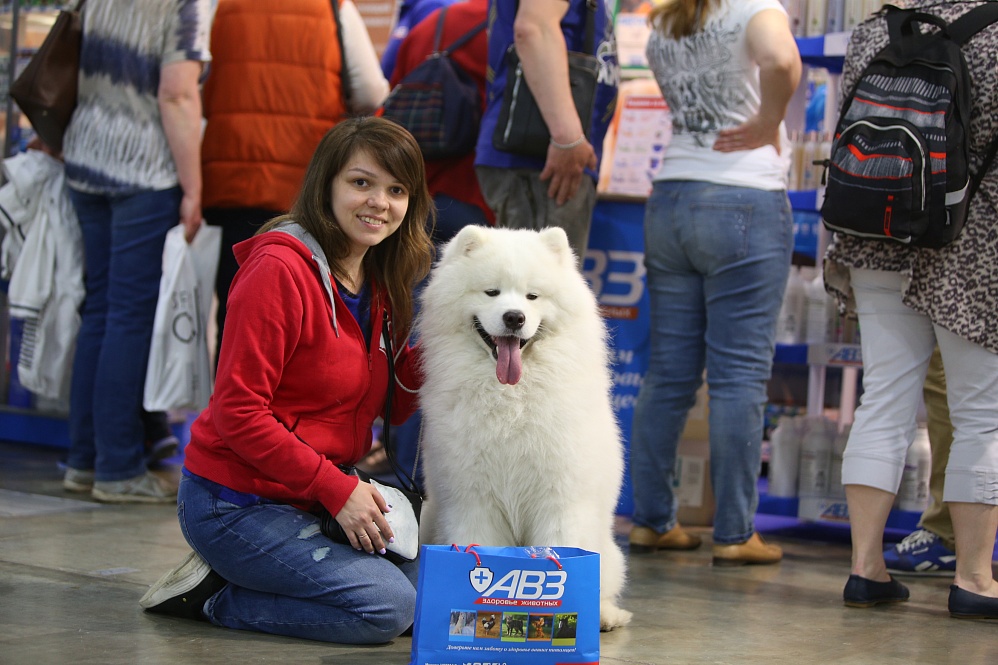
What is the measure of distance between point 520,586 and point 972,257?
1673 mm

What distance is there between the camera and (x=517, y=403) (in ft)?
8.46

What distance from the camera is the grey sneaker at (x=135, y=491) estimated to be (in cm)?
428

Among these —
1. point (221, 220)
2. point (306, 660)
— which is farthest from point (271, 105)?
point (306, 660)

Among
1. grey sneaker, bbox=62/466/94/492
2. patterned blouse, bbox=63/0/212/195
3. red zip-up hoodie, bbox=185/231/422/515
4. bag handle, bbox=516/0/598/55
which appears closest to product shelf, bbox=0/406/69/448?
grey sneaker, bbox=62/466/94/492

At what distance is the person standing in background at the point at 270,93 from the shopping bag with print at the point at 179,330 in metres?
0.15

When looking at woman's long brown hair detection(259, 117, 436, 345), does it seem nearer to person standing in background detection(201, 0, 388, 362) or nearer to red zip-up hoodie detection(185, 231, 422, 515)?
red zip-up hoodie detection(185, 231, 422, 515)

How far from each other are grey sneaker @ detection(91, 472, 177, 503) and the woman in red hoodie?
69.8 inches

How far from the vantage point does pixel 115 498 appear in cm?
427

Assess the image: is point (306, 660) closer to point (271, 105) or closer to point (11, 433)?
point (271, 105)

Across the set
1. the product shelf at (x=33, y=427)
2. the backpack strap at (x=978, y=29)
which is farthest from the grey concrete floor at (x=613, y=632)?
the product shelf at (x=33, y=427)

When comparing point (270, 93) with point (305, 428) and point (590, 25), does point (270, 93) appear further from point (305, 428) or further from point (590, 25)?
point (305, 428)

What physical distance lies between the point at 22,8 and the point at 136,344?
2.47m

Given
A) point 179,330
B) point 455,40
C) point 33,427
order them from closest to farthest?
point 455,40 < point 179,330 < point 33,427

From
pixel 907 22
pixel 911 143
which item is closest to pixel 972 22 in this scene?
pixel 907 22
